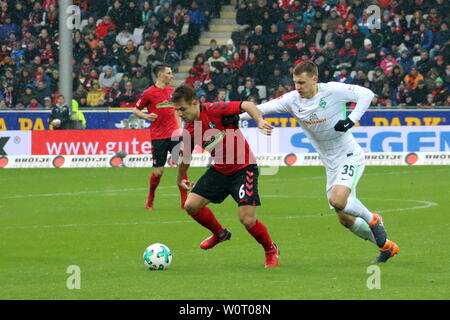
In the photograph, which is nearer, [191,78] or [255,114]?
[255,114]

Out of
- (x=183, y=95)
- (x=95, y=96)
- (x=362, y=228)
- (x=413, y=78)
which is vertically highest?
(x=183, y=95)

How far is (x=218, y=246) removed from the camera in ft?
38.7

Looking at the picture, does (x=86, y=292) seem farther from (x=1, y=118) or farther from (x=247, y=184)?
(x=1, y=118)

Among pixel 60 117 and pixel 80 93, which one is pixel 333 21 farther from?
pixel 60 117

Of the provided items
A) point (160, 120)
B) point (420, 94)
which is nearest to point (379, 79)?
point (420, 94)

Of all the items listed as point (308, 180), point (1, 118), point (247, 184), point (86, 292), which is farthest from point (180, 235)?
point (1, 118)

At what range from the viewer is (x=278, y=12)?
97.0 ft

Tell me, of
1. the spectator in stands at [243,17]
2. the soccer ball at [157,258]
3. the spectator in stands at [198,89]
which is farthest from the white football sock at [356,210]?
the spectator in stands at [243,17]

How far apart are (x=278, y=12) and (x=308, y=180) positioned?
10259 mm

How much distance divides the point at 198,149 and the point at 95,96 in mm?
6393

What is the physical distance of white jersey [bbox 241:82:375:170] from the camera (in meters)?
10.3

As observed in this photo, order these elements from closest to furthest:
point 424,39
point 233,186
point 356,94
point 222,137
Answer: point 222,137 < point 233,186 < point 356,94 < point 424,39

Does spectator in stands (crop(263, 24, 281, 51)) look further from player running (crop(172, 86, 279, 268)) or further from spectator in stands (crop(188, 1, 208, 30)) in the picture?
player running (crop(172, 86, 279, 268))

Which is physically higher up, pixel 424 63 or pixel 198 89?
pixel 424 63
